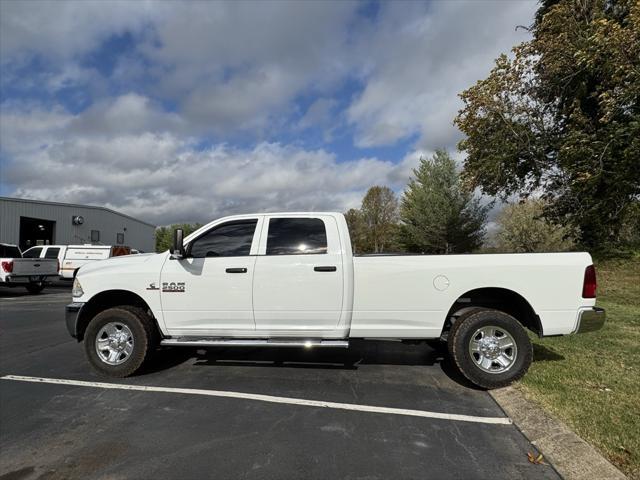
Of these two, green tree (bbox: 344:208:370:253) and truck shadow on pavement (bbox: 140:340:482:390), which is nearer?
truck shadow on pavement (bbox: 140:340:482:390)

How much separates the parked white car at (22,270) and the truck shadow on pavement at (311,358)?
41.2 feet

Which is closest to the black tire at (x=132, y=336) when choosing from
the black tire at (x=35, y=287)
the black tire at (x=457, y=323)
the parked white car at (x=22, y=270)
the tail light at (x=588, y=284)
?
the black tire at (x=457, y=323)

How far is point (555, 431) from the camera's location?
11.4ft

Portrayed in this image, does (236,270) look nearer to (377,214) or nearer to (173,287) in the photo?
(173,287)

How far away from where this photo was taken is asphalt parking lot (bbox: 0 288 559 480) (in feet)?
10.0

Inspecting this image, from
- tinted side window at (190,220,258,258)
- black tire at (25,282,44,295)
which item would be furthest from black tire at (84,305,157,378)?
black tire at (25,282,44,295)

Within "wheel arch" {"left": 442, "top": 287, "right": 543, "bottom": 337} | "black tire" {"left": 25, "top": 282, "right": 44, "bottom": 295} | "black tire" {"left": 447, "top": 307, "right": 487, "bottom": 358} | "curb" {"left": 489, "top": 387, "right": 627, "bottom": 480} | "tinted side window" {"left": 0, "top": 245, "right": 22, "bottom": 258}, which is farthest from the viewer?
"black tire" {"left": 25, "top": 282, "right": 44, "bottom": 295}

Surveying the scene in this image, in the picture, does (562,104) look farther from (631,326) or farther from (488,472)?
(488,472)

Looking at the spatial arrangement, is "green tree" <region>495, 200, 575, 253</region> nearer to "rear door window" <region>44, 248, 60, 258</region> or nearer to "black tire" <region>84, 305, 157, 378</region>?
"rear door window" <region>44, 248, 60, 258</region>

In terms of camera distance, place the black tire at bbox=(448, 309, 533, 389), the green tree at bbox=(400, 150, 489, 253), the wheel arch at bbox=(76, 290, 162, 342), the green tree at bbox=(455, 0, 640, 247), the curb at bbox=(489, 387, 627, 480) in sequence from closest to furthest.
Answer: the curb at bbox=(489, 387, 627, 480), the black tire at bbox=(448, 309, 533, 389), the wheel arch at bbox=(76, 290, 162, 342), the green tree at bbox=(455, 0, 640, 247), the green tree at bbox=(400, 150, 489, 253)

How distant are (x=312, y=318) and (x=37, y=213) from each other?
96.9ft

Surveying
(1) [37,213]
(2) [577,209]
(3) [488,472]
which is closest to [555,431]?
(3) [488,472]

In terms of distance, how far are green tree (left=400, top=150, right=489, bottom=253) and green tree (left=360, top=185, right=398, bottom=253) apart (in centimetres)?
1490

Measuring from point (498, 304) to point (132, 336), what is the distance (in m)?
4.56
